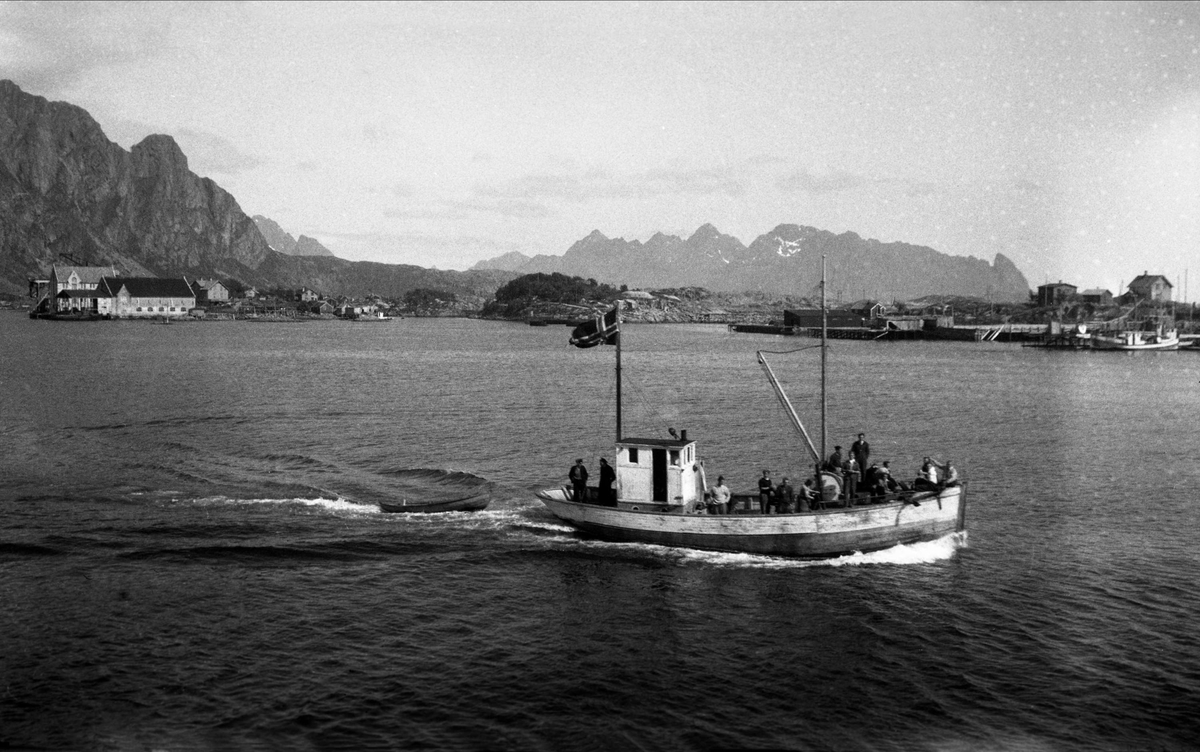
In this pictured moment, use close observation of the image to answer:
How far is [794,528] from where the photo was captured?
33.5m

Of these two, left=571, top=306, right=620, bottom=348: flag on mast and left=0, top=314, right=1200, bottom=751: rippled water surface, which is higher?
left=571, top=306, right=620, bottom=348: flag on mast

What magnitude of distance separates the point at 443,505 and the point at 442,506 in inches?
2.6

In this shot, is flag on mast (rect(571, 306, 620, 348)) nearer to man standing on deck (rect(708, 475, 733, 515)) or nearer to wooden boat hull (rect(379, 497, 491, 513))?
man standing on deck (rect(708, 475, 733, 515))

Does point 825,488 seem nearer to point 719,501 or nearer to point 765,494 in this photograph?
point 765,494

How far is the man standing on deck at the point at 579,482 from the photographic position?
36.2 meters

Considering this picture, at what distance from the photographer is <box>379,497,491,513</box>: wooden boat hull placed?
39.7 metres

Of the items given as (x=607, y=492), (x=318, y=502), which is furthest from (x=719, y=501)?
(x=318, y=502)

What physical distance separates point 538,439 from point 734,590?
3388 centimetres

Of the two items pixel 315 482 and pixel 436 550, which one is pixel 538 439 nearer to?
pixel 315 482

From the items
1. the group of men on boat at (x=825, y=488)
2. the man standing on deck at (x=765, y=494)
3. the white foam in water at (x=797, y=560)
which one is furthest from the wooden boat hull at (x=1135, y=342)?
the man standing on deck at (x=765, y=494)

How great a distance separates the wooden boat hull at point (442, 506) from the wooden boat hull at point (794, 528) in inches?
269

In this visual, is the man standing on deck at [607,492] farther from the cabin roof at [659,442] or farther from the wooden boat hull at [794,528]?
the cabin roof at [659,442]

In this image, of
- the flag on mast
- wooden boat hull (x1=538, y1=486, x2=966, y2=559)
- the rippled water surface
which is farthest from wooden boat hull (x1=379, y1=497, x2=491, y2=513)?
the flag on mast

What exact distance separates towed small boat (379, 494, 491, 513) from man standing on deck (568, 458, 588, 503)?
584 cm
